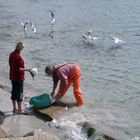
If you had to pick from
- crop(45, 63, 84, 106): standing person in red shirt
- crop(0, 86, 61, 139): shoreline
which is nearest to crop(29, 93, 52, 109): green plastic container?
crop(0, 86, 61, 139): shoreline

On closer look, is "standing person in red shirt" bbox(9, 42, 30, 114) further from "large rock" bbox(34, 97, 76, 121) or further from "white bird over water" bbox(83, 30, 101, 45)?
"white bird over water" bbox(83, 30, 101, 45)

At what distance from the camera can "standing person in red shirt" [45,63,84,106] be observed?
12.7 metres

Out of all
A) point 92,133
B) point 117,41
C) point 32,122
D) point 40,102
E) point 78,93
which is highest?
point 117,41

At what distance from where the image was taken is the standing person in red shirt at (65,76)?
12680 mm

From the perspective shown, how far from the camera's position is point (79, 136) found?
11.5m

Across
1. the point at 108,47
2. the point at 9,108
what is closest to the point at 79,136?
the point at 9,108

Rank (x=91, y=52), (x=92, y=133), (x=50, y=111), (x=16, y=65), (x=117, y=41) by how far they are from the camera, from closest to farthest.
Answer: (x=92, y=133) → (x=16, y=65) → (x=50, y=111) → (x=91, y=52) → (x=117, y=41)

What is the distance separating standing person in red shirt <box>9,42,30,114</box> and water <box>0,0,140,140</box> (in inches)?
45.4

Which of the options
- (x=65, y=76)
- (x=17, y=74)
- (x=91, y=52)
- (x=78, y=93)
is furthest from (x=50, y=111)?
(x=91, y=52)

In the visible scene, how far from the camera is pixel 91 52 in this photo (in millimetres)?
21078

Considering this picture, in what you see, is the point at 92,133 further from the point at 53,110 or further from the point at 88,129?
the point at 53,110

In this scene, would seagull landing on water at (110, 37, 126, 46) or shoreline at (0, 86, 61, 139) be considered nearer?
shoreline at (0, 86, 61, 139)

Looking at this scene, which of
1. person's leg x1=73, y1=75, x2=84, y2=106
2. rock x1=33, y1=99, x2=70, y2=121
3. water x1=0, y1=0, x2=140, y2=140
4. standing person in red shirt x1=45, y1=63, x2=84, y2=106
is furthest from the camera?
person's leg x1=73, y1=75, x2=84, y2=106

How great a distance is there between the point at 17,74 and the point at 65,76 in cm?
136
